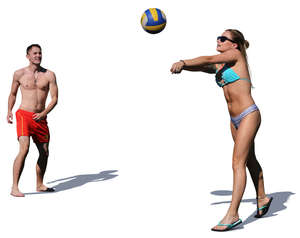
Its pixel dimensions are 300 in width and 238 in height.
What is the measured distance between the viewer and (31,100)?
35.2 ft

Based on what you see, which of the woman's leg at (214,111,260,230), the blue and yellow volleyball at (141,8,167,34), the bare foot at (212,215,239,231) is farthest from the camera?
the blue and yellow volleyball at (141,8,167,34)

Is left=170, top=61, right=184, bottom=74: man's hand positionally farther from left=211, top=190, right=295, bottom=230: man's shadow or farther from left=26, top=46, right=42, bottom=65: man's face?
left=26, top=46, right=42, bottom=65: man's face

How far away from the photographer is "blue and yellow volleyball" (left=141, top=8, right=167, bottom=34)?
393 inches

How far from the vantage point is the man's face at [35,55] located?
10688mm

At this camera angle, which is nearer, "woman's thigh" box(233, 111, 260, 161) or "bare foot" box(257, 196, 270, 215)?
"woman's thigh" box(233, 111, 260, 161)

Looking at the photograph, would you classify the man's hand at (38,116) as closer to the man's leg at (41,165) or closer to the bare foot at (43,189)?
the man's leg at (41,165)

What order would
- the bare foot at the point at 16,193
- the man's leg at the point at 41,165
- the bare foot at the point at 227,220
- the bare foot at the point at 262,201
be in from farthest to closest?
the man's leg at the point at 41,165, the bare foot at the point at 16,193, the bare foot at the point at 262,201, the bare foot at the point at 227,220

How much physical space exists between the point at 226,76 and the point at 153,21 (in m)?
1.89

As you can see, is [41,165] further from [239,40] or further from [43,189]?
[239,40]

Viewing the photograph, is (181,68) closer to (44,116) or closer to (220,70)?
(220,70)

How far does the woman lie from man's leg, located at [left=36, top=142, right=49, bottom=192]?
362 centimetres

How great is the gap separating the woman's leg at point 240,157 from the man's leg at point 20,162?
3910 mm

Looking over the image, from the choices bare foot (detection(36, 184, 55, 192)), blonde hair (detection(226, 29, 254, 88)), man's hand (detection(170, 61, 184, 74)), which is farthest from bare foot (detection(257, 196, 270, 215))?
bare foot (detection(36, 184, 55, 192))

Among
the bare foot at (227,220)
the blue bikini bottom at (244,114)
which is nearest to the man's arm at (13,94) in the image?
the blue bikini bottom at (244,114)
